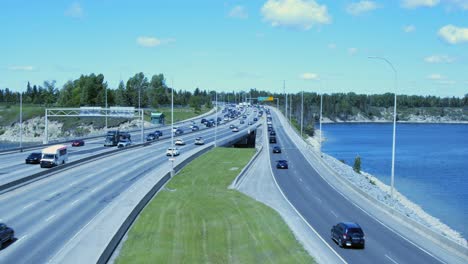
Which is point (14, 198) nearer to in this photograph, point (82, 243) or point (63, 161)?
point (82, 243)

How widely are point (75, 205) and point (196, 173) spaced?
72.0 feet

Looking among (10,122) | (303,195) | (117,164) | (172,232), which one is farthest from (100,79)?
(172,232)

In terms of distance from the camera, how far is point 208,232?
32062 mm

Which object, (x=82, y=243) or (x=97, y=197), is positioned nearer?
(x=82, y=243)

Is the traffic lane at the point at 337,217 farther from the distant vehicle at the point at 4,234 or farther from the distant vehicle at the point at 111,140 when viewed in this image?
the distant vehicle at the point at 111,140

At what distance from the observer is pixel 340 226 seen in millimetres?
30797

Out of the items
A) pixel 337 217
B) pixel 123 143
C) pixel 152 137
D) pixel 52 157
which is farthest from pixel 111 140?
pixel 337 217

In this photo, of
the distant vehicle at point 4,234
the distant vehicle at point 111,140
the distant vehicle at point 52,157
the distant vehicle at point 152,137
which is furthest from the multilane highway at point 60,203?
the distant vehicle at point 152,137

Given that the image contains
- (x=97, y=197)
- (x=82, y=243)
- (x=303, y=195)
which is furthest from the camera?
(x=303, y=195)

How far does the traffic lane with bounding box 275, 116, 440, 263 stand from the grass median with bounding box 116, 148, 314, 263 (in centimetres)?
279

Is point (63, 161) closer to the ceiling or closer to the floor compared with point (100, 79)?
closer to the floor

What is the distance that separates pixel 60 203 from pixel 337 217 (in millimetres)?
18976

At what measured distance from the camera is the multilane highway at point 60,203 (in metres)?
26.2

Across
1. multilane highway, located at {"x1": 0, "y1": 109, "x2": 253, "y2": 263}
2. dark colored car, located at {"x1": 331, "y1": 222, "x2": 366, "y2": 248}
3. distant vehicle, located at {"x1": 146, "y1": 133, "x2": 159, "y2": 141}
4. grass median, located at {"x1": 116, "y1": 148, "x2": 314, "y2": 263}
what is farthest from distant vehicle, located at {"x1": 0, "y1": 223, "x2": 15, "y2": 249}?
distant vehicle, located at {"x1": 146, "y1": 133, "x2": 159, "y2": 141}
